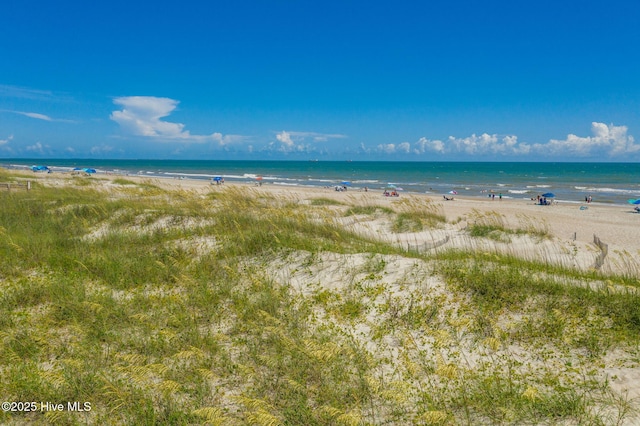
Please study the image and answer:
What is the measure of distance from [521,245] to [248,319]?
36.3 feet

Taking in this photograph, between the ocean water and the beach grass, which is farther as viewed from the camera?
the ocean water

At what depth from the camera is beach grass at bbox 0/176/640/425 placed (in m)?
4.03

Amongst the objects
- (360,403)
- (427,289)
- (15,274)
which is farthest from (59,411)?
(427,289)

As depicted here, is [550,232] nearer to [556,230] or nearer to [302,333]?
[556,230]

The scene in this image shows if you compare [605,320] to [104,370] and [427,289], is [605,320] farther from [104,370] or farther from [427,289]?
[104,370]

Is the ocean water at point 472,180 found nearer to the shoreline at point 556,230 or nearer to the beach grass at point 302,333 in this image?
the shoreline at point 556,230

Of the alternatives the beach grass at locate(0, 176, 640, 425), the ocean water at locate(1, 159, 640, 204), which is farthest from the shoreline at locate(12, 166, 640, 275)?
the ocean water at locate(1, 159, 640, 204)

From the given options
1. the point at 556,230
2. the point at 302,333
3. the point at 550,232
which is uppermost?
the point at 302,333

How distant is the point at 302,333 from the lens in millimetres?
5387

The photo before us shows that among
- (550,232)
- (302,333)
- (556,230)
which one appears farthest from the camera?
(556,230)

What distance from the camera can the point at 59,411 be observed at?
3.92 meters

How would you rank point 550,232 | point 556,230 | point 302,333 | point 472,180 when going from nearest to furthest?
point 302,333 < point 550,232 < point 556,230 < point 472,180

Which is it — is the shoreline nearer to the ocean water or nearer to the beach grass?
the beach grass

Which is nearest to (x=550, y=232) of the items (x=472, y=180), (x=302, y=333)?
(x=302, y=333)
